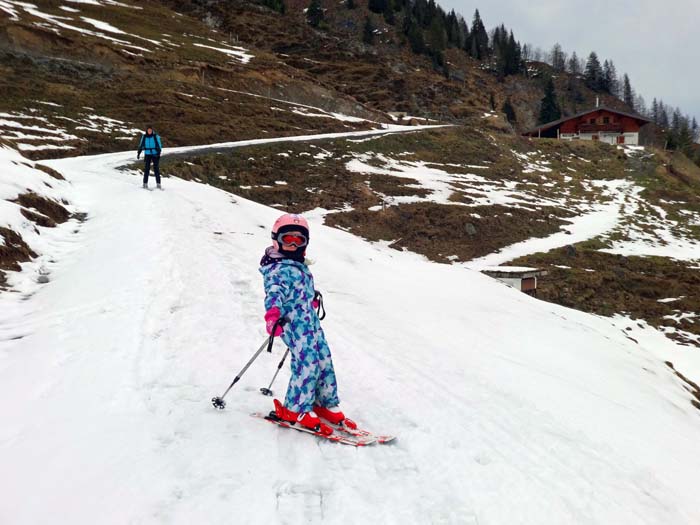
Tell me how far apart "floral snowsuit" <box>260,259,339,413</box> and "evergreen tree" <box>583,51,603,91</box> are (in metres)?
167

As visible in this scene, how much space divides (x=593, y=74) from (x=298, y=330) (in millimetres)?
172714

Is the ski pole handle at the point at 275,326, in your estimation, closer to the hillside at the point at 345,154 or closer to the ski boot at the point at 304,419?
the ski boot at the point at 304,419

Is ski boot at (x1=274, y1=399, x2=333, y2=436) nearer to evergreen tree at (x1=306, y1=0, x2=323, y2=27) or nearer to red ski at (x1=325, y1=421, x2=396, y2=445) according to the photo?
red ski at (x1=325, y1=421, x2=396, y2=445)

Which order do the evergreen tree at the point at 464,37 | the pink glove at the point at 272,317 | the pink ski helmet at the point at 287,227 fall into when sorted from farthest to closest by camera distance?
the evergreen tree at the point at 464,37 → the pink ski helmet at the point at 287,227 → the pink glove at the point at 272,317

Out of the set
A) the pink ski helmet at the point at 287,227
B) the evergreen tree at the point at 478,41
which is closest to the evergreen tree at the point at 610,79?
the evergreen tree at the point at 478,41

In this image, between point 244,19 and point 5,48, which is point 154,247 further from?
point 244,19

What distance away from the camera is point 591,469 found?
516 centimetres

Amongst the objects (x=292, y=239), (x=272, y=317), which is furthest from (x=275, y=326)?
(x=292, y=239)

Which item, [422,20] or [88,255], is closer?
[88,255]

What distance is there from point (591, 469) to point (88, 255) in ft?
30.3

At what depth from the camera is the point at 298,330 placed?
4.52 metres

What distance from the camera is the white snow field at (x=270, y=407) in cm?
347

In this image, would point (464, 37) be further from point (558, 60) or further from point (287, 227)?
point (287, 227)

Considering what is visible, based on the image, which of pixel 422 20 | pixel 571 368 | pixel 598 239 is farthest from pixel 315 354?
pixel 422 20
